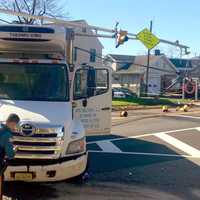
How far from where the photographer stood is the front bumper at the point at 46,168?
24.8 feet

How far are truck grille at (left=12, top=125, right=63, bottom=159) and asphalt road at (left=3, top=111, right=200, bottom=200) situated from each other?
801 mm

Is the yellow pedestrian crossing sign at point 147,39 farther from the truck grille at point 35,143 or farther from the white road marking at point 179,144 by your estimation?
the truck grille at point 35,143

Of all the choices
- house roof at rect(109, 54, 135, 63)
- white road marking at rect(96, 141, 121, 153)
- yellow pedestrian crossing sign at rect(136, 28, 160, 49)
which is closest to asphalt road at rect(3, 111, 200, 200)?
white road marking at rect(96, 141, 121, 153)

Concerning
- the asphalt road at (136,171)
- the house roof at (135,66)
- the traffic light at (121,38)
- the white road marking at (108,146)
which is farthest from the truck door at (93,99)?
the house roof at (135,66)

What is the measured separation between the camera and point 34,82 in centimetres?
891

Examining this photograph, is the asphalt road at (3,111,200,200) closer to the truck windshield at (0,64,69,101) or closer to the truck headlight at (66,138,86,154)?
the truck headlight at (66,138,86,154)

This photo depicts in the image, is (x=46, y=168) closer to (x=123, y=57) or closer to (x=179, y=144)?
(x=179, y=144)

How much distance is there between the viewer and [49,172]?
7664 mm

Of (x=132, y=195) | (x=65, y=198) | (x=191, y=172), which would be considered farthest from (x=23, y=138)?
(x=191, y=172)

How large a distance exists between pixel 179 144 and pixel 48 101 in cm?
696

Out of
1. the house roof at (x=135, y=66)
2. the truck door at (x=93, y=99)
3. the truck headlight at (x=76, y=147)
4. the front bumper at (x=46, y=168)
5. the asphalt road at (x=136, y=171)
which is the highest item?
the house roof at (x=135, y=66)

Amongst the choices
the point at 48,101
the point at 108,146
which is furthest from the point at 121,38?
the point at 48,101

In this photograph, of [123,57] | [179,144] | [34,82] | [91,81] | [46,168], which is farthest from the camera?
[123,57]

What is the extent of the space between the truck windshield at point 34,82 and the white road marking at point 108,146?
445 cm
